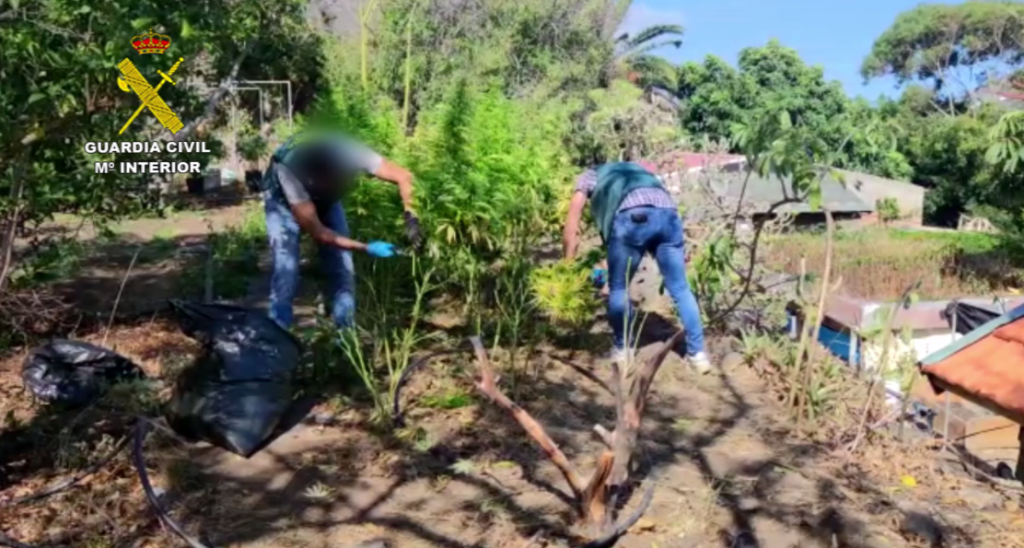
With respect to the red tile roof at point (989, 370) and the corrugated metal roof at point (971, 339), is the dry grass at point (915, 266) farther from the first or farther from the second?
the red tile roof at point (989, 370)

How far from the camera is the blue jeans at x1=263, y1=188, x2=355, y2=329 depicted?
4523 mm

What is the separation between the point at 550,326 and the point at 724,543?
245 cm

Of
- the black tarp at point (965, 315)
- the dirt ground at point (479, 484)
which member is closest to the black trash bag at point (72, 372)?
the dirt ground at point (479, 484)

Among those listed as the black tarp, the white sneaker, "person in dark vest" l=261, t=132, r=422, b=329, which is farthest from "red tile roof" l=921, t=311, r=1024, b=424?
the black tarp

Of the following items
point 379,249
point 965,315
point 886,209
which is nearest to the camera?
point 379,249

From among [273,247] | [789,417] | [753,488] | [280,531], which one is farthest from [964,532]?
[273,247]

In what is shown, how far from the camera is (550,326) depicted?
17.2ft

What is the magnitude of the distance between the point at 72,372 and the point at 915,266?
1957cm

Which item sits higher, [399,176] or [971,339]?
[399,176]

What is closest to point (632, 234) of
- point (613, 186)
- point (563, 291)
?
point (613, 186)

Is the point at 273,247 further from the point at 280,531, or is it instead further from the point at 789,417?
the point at 789,417

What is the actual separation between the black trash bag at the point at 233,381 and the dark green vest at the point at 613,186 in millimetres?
1749

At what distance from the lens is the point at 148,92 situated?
14.1 ft

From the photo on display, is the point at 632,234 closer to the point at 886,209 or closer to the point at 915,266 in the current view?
the point at 915,266
